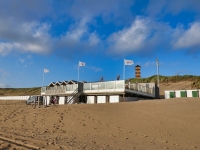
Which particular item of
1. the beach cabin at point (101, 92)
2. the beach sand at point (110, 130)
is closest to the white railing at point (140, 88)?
the beach cabin at point (101, 92)

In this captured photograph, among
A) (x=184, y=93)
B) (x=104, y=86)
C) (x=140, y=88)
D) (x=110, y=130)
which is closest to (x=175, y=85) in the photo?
(x=184, y=93)

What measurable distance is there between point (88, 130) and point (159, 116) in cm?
622

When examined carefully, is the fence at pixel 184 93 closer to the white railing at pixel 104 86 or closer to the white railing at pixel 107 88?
the white railing at pixel 107 88

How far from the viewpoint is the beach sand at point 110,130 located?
359 inches

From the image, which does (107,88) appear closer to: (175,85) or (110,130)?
(110,130)

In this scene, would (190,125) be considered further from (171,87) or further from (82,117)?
(171,87)

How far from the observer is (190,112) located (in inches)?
681

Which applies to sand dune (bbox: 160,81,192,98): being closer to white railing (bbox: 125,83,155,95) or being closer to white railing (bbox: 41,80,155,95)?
white railing (bbox: 125,83,155,95)

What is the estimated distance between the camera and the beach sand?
912 cm

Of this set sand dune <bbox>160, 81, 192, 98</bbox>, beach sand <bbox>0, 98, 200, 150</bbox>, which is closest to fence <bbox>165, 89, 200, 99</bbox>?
beach sand <bbox>0, 98, 200, 150</bbox>

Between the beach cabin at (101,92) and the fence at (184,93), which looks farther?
the fence at (184,93)

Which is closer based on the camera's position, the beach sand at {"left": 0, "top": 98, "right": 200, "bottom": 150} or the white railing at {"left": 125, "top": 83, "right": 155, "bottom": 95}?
the beach sand at {"left": 0, "top": 98, "right": 200, "bottom": 150}

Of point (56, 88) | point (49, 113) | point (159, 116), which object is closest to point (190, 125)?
point (159, 116)

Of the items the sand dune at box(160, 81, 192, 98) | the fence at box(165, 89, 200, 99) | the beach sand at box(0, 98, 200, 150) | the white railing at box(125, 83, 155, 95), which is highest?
the sand dune at box(160, 81, 192, 98)
